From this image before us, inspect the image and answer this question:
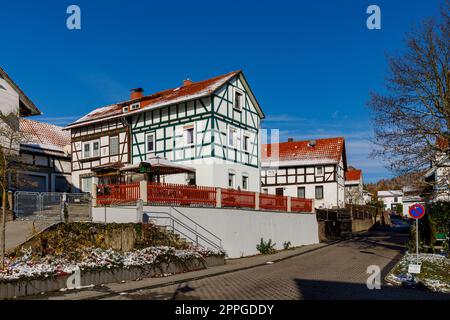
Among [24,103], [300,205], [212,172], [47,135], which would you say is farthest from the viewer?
[47,135]

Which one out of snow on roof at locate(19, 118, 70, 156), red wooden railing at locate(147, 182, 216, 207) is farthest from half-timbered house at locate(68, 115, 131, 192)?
red wooden railing at locate(147, 182, 216, 207)

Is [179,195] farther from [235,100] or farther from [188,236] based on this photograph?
[235,100]

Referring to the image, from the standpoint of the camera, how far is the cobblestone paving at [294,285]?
10.4 meters

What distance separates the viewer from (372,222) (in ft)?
161

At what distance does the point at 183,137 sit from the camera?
27594mm

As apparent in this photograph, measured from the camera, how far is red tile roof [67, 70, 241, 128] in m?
27.2

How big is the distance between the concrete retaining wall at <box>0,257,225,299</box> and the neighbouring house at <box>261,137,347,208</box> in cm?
3045

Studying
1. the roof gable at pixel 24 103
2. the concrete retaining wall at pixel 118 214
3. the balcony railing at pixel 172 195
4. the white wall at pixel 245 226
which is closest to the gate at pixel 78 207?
the concrete retaining wall at pixel 118 214

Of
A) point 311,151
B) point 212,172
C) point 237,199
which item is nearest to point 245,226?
point 237,199

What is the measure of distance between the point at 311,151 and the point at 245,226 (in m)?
27.9

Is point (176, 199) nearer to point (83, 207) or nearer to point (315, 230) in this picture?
point (83, 207)
